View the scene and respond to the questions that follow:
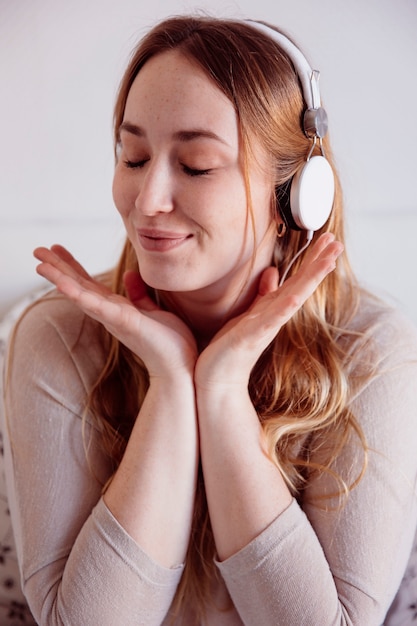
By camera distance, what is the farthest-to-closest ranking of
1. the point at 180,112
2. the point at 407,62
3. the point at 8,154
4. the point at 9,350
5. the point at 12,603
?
1. the point at 8,154
2. the point at 407,62
3. the point at 12,603
4. the point at 9,350
5. the point at 180,112

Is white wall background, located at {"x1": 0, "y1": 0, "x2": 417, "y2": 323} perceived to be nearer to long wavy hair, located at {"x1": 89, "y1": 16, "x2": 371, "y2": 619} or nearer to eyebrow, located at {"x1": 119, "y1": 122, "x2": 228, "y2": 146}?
long wavy hair, located at {"x1": 89, "y1": 16, "x2": 371, "y2": 619}

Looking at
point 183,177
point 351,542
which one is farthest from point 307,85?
point 351,542

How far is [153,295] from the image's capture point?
1.13 meters

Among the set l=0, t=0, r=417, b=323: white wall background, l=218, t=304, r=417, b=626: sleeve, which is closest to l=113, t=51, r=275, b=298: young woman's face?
l=218, t=304, r=417, b=626: sleeve

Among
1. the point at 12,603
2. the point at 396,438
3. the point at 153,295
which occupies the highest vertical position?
the point at 153,295

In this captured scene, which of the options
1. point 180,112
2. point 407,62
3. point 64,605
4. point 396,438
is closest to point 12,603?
point 64,605

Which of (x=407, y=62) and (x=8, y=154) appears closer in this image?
(x=407, y=62)

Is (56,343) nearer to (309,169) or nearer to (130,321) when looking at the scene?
(130,321)

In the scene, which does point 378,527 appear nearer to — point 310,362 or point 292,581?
point 292,581

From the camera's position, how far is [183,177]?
0.90 m

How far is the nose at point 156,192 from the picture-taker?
880mm

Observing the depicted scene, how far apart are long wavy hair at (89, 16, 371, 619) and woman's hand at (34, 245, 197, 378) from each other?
10 cm

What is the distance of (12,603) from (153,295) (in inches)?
24.9

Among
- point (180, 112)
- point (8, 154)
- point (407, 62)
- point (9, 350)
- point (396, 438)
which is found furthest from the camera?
point (8, 154)
